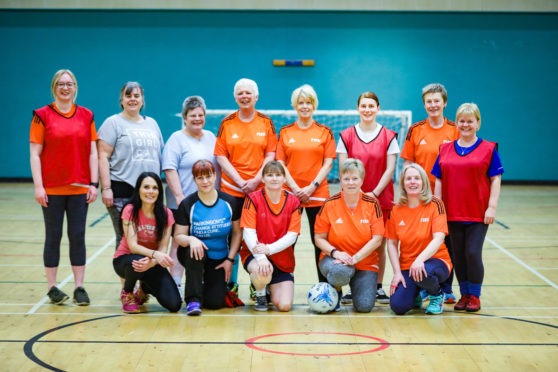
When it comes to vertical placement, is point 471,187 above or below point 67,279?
above

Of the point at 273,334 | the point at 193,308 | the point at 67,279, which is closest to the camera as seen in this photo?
the point at 273,334

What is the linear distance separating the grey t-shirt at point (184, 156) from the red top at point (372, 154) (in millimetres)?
1036

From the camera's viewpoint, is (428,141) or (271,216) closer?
(271,216)

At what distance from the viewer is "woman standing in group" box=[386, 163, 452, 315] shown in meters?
4.23

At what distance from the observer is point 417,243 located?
4.32 meters

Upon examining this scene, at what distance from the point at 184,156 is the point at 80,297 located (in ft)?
4.13

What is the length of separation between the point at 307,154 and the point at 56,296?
81.8 inches

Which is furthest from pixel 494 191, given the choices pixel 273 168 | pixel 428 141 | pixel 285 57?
pixel 285 57

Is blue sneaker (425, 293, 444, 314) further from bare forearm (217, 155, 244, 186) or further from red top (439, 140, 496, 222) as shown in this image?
bare forearm (217, 155, 244, 186)

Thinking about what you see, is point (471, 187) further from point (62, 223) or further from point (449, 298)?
point (62, 223)

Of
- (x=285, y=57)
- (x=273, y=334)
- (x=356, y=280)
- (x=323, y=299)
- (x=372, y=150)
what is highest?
(x=285, y=57)

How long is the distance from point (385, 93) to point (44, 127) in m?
9.03

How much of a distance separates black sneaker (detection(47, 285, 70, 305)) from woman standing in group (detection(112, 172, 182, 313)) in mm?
480

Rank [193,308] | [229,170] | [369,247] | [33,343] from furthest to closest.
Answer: [229,170] → [369,247] → [193,308] → [33,343]
